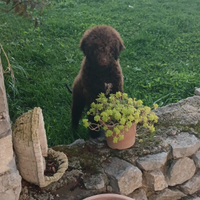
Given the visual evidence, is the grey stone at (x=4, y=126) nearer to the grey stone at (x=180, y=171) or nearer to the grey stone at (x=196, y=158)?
the grey stone at (x=180, y=171)

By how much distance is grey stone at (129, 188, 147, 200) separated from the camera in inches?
93.6

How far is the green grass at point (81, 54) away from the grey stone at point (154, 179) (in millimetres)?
973

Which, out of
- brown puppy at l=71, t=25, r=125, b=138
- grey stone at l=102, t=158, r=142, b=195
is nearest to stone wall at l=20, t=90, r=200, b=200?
grey stone at l=102, t=158, r=142, b=195

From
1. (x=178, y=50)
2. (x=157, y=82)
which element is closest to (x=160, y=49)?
(x=178, y=50)

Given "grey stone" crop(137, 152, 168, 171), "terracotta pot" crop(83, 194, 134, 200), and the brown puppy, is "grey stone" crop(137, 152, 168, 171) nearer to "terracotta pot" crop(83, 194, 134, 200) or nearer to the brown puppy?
"terracotta pot" crop(83, 194, 134, 200)

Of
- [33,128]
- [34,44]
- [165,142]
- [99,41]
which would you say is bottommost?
[34,44]

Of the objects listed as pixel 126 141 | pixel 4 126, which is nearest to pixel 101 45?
pixel 126 141

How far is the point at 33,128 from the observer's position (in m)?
1.87

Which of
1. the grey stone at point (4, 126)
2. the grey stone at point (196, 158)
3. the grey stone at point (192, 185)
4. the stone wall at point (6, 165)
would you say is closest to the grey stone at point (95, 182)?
the stone wall at point (6, 165)

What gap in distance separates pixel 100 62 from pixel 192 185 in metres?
1.59

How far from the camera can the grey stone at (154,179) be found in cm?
240

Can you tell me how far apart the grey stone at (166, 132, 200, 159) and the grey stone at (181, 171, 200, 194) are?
0.28 metres

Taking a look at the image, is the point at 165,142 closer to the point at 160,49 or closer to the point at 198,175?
the point at 198,175

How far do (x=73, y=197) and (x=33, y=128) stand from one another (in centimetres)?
69
